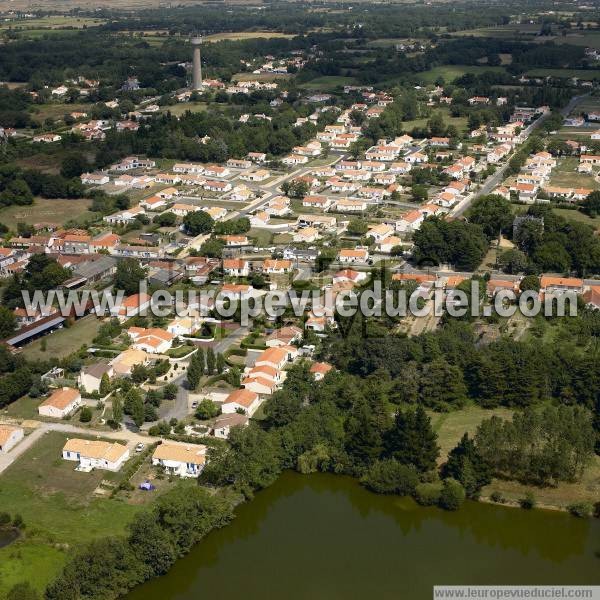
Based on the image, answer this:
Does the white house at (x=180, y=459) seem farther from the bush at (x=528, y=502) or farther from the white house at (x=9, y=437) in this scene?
the bush at (x=528, y=502)

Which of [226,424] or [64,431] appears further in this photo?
[64,431]

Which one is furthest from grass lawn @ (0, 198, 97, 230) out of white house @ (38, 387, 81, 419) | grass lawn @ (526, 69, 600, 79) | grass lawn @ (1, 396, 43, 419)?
grass lawn @ (526, 69, 600, 79)

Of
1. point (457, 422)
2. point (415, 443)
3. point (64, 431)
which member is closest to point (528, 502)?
point (415, 443)

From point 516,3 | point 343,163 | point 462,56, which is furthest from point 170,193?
point 516,3

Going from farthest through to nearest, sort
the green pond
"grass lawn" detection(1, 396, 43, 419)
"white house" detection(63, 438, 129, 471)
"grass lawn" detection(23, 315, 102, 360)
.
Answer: "grass lawn" detection(23, 315, 102, 360) < "grass lawn" detection(1, 396, 43, 419) < "white house" detection(63, 438, 129, 471) < the green pond

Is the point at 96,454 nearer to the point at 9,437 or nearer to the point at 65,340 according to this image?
the point at 9,437

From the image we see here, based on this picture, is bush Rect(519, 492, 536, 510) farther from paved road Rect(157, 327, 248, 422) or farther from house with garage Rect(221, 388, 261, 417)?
paved road Rect(157, 327, 248, 422)

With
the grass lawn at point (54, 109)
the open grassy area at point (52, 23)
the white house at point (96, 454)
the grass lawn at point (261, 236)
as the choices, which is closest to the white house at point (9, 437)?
the white house at point (96, 454)
